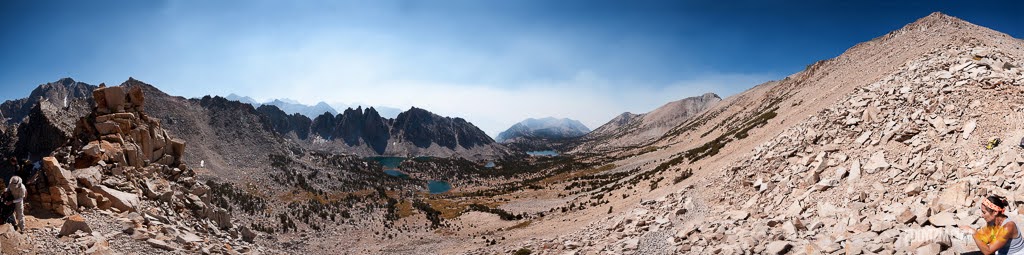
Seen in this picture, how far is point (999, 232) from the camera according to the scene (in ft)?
28.4

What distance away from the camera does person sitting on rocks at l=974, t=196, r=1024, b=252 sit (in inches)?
332

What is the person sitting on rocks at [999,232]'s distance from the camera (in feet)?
27.7

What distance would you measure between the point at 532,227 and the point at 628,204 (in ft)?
27.4

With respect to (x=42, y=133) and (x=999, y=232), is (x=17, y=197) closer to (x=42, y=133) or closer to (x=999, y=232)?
(x=999, y=232)

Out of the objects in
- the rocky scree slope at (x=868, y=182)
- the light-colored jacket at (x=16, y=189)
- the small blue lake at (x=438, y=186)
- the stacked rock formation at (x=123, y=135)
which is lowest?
the small blue lake at (x=438, y=186)

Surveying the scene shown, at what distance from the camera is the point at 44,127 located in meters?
69.6

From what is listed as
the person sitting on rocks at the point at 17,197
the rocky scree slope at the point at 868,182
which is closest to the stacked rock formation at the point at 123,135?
the person sitting on rocks at the point at 17,197

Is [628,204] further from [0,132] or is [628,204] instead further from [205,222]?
[0,132]

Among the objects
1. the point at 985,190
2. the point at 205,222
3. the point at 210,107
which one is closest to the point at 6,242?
the point at 205,222

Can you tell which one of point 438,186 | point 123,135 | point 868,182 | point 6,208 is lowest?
point 438,186

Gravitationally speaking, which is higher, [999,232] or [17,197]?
[17,197]

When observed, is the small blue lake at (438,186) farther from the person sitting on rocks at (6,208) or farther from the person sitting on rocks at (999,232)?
the person sitting on rocks at (999,232)

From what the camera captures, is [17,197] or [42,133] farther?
[42,133]

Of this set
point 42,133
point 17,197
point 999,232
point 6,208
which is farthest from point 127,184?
point 42,133
